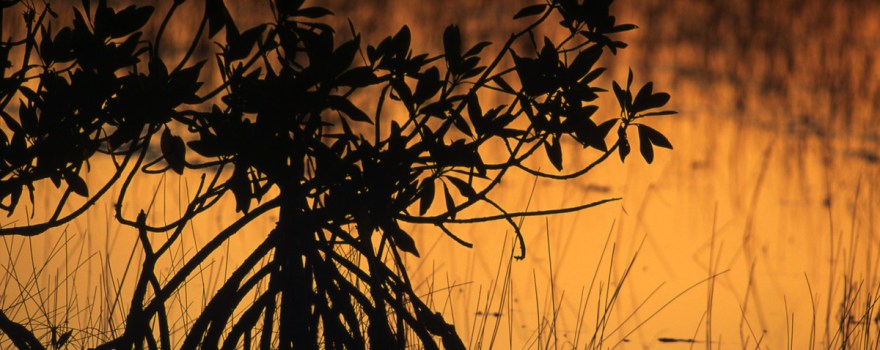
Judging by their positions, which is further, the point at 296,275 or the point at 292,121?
the point at 296,275

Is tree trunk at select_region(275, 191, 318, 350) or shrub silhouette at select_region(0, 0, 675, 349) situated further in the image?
tree trunk at select_region(275, 191, 318, 350)

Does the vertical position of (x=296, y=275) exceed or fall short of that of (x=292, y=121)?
it falls short


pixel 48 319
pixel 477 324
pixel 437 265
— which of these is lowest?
pixel 477 324

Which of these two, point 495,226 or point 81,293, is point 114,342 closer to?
point 81,293

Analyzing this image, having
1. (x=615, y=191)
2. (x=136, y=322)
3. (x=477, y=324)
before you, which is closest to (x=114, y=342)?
(x=136, y=322)

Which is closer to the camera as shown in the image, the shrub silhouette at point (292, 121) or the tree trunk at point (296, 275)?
the shrub silhouette at point (292, 121)

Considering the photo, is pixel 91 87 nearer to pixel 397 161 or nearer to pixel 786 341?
pixel 397 161

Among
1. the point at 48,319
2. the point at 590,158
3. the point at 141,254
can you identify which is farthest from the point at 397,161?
the point at 590,158

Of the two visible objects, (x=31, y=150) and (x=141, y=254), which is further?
(x=141, y=254)

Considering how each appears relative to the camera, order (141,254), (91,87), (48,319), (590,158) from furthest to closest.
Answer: (590,158) < (48,319) < (141,254) < (91,87)

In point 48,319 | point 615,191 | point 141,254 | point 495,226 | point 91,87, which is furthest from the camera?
point 615,191

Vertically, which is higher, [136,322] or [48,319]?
[48,319]

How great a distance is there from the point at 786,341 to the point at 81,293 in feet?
8.59

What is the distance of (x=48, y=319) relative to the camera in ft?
10.6
